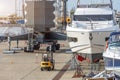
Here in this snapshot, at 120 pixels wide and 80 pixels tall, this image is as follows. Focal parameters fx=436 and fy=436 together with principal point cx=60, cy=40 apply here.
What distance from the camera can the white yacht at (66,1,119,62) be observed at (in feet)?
99.3

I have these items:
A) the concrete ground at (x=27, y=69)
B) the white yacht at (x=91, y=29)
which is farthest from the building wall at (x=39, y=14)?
the white yacht at (x=91, y=29)

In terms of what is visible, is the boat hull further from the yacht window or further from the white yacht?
the yacht window

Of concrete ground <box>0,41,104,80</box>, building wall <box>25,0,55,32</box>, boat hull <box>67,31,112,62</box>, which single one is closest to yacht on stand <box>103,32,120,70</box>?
concrete ground <box>0,41,104,80</box>

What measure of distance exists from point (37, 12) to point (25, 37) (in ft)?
10.7

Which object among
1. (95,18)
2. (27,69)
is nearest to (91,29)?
(95,18)

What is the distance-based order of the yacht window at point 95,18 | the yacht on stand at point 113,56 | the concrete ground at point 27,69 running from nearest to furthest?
1. the yacht on stand at point 113,56
2. the concrete ground at point 27,69
3. the yacht window at point 95,18

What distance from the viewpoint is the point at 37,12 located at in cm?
4881

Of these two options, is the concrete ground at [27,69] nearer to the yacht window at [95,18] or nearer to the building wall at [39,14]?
the yacht window at [95,18]

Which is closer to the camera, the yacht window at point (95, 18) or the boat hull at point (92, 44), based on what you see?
the boat hull at point (92, 44)

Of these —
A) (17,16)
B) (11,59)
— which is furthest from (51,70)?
(17,16)

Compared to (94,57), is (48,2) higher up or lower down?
higher up

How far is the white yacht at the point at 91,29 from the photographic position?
30.3m

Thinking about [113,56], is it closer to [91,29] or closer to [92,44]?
[92,44]

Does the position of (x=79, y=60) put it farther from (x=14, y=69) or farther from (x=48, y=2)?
(x=48, y=2)
